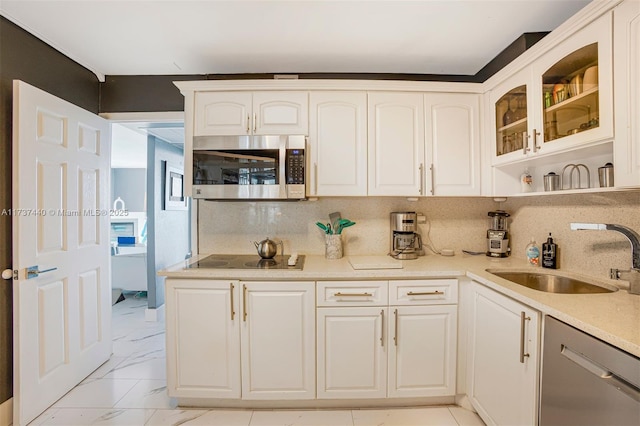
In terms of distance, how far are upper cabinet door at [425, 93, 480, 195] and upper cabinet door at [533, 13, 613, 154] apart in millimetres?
514

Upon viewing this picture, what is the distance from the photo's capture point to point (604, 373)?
94 centimetres

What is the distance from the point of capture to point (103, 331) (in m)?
2.34

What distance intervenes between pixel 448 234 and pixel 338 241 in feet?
3.14

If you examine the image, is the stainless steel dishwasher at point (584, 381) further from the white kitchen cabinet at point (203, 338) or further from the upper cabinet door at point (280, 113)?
the upper cabinet door at point (280, 113)

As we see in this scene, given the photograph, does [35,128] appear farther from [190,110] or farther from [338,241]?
[338,241]

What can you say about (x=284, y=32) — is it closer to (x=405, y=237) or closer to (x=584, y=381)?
(x=405, y=237)

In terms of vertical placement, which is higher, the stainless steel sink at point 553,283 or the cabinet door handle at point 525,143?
the cabinet door handle at point 525,143

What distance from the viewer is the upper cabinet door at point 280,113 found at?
2072mm

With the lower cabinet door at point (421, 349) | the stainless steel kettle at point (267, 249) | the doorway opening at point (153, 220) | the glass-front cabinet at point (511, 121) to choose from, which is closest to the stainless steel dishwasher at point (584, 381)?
the lower cabinet door at point (421, 349)

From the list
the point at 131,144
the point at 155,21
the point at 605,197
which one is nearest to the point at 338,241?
the point at 605,197

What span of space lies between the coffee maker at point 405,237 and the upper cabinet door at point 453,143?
0.87ft

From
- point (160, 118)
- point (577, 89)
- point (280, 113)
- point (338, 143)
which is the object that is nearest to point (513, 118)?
point (577, 89)

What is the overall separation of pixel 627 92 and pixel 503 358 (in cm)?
129

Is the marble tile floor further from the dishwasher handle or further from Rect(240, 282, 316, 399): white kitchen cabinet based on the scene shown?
the dishwasher handle
